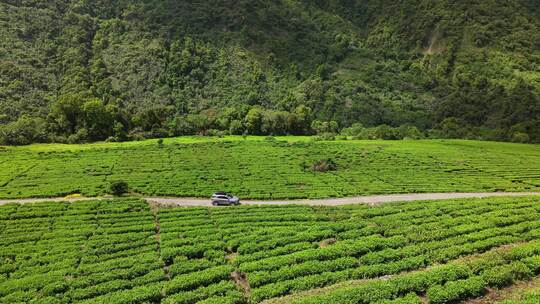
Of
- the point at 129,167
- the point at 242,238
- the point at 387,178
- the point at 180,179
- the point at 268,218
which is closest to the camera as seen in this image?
the point at 242,238

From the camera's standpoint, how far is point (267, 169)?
76938 mm

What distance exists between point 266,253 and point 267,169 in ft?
139

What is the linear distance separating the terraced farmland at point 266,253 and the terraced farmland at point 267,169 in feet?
43.8

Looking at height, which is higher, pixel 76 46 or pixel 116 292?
pixel 76 46

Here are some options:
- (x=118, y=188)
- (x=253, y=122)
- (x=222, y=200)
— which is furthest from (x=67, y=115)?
(x=222, y=200)

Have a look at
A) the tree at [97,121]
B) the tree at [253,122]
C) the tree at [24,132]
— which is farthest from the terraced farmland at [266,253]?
the tree at [253,122]

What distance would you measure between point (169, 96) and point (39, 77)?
154ft

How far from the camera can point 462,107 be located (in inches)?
6772

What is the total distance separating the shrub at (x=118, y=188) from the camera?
58469 mm

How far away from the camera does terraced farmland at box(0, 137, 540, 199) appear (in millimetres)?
62188

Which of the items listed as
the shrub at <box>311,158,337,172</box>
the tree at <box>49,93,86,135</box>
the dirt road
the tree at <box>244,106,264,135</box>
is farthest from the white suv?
the tree at <box>49,93,86,135</box>

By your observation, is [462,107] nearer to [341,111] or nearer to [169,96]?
[341,111]

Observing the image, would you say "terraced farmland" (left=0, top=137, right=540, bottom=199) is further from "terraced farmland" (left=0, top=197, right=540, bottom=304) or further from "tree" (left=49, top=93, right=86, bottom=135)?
"tree" (left=49, top=93, right=86, bottom=135)

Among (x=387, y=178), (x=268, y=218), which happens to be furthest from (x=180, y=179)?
(x=387, y=178)
